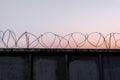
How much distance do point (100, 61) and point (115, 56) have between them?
0.30m

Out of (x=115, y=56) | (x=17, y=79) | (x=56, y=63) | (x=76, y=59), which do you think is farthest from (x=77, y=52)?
(x=17, y=79)

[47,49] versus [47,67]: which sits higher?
[47,49]

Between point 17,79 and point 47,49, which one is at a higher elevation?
point 47,49

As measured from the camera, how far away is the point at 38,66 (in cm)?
403

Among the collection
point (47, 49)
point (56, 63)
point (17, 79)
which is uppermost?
point (47, 49)

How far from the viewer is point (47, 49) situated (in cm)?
403

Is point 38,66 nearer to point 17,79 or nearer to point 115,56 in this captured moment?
point 17,79

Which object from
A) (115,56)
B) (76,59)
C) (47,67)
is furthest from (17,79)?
(115,56)

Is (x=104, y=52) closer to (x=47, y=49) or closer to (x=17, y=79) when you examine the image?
(x=47, y=49)

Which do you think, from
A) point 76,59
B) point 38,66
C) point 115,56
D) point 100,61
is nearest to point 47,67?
point 38,66

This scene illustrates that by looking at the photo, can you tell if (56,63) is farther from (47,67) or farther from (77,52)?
(77,52)

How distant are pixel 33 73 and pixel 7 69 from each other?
466 millimetres

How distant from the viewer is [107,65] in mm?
4082

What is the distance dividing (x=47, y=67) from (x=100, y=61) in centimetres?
94
